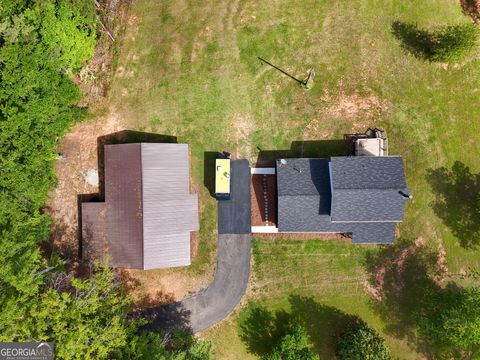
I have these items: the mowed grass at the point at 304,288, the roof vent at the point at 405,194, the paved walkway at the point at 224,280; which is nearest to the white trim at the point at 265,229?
the paved walkway at the point at 224,280

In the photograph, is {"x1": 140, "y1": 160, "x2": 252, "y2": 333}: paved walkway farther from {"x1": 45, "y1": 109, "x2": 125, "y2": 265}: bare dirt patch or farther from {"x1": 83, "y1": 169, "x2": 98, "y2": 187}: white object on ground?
{"x1": 83, "y1": 169, "x2": 98, "y2": 187}: white object on ground

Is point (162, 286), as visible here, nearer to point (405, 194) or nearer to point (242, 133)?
point (242, 133)

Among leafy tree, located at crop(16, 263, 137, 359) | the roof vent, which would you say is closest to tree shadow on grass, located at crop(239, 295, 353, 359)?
leafy tree, located at crop(16, 263, 137, 359)

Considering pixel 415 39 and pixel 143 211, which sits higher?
pixel 415 39

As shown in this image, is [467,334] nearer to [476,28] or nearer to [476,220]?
[476,220]

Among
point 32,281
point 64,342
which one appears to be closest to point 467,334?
point 64,342

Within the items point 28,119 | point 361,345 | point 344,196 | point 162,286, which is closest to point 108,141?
point 28,119
